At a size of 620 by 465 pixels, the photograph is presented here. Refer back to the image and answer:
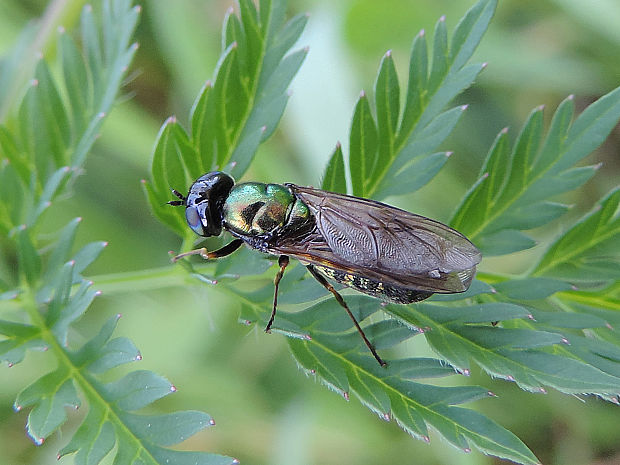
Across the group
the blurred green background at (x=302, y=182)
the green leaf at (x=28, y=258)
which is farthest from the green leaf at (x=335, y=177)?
the blurred green background at (x=302, y=182)

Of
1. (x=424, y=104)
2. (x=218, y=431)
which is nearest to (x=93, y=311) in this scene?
(x=218, y=431)

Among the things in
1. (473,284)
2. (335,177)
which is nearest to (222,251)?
(335,177)

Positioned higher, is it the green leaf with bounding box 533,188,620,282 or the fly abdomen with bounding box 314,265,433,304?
the green leaf with bounding box 533,188,620,282

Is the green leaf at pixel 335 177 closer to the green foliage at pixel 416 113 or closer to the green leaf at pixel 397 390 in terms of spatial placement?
the green foliage at pixel 416 113

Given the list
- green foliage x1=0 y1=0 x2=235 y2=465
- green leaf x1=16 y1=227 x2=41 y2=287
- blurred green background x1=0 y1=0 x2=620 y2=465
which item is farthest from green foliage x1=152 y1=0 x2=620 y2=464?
blurred green background x1=0 y1=0 x2=620 y2=465

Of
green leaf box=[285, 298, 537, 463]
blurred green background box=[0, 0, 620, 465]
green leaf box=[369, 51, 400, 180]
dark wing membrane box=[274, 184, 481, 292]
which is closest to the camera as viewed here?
green leaf box=[285, 298, 537, 463]

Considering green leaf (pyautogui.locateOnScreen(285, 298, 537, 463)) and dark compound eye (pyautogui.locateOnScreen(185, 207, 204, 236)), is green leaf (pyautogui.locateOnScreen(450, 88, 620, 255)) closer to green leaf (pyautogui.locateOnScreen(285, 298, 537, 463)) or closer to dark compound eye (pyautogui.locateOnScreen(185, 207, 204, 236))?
green leaf (pyautogui.locateOnScreen(285, 298, 537, 463))

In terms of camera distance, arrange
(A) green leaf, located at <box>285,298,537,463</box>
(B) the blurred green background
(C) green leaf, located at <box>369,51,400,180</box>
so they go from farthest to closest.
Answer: (B) the blurred green background, (C) green leaf, located at <box>369,51,400,180</box>, (A) green leaf, located at <box>285,298,537,463</box>
